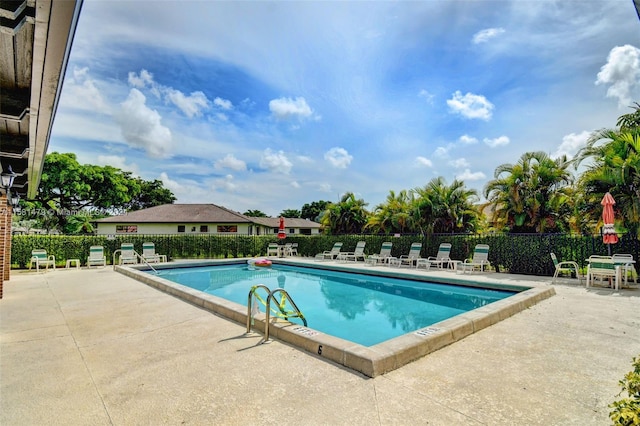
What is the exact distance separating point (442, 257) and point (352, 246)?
241 inches

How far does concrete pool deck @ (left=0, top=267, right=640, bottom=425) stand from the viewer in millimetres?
2633

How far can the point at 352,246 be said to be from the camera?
19047 millimetres

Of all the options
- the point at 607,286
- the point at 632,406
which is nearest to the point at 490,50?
the point at 607,286

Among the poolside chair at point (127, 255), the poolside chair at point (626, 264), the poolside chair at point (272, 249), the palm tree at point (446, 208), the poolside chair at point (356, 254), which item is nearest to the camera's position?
the poolside chair at point (626, 264)

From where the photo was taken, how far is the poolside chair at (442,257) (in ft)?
44.6

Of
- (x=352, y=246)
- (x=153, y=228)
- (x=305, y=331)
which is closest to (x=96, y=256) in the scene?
(x=352, y=246)

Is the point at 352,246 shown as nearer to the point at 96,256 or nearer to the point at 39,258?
the point at 96,256

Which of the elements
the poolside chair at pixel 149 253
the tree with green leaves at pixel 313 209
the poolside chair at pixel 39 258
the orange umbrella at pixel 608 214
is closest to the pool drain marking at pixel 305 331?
the orange umbrella at pixel 608 214

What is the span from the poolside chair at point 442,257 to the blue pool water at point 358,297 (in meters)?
2.77

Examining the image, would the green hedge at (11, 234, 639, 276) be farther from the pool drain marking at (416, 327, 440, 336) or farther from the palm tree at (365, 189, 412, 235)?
the pool drain marking at (416, 327, 440, 336)

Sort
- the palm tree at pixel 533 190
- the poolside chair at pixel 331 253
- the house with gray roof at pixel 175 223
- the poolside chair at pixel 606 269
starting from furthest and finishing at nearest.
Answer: the house with gray roof at pixel 175 223 → the poolside chair at pixel 331 253 → the palm tree at pixel 533 190 → the poolside chair at pixel 606 269

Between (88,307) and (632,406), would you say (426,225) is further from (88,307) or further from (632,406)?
(632,406)

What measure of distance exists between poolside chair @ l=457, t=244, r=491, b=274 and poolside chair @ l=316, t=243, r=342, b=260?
24.2 ft

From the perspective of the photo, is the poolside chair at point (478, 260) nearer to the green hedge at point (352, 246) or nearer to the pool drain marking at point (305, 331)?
Answer: the green hedge at point (352, 246)
